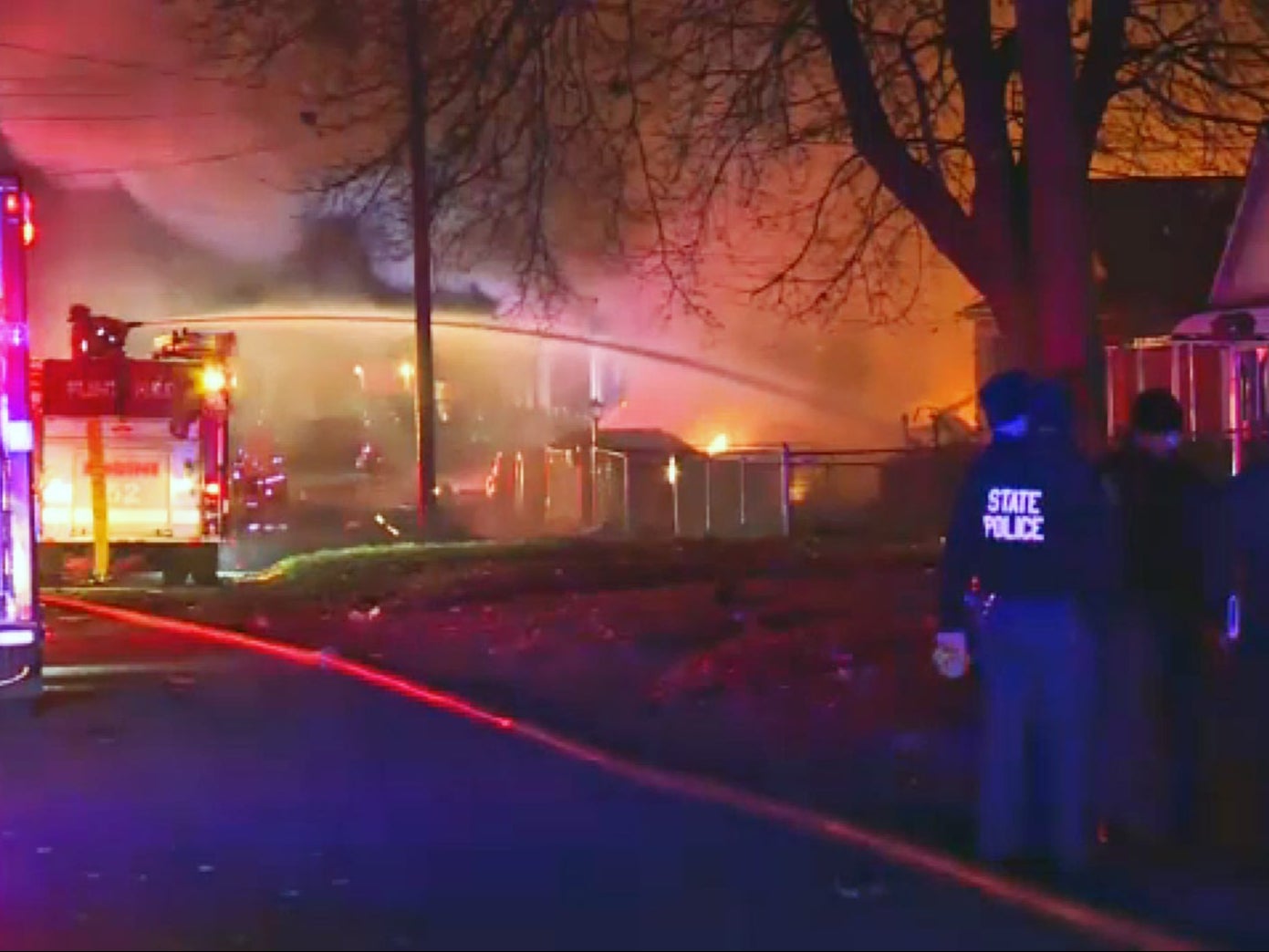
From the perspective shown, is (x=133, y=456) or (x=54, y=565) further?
(x=54, y=565)

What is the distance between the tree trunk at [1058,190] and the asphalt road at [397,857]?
3.41 m

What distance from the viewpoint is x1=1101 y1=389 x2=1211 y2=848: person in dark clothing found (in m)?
8.42

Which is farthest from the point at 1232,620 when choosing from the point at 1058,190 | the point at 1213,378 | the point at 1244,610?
the point at 1213,378

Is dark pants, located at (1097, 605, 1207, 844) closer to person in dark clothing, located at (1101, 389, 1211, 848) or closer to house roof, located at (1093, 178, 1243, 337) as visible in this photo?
person in dark clothing, located at (1101, 389, 1211, 848)

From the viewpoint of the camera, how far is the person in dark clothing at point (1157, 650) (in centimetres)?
842

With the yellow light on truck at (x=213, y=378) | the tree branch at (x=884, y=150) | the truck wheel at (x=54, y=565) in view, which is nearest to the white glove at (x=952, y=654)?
the tree branch at (x=884, y=150)

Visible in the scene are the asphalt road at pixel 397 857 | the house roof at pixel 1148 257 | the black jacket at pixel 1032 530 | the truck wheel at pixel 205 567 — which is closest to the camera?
the asphalt road at pixel 397 857

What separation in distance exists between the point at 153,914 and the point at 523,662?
25.7 ft

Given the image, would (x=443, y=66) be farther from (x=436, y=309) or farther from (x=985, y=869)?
(x=436, y=309)

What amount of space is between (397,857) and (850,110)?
718 cm

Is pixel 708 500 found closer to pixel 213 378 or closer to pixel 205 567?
pixel 205 567

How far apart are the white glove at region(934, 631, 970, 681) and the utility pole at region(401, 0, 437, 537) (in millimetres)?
10008

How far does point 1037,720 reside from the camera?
7.86 meters

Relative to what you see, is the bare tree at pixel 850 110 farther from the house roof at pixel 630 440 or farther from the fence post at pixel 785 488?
the house roof at pixel 630 440
